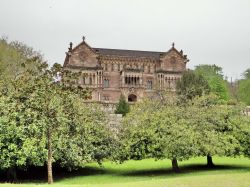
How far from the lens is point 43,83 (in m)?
28.1

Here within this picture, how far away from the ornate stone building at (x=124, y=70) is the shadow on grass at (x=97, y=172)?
4761 centimetres

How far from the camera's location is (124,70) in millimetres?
86125

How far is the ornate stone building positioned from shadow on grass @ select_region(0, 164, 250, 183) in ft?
156

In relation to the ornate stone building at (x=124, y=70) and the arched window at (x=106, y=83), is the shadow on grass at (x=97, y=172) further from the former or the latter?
the arched window at (x=106, y=83)

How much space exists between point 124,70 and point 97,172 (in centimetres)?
5345

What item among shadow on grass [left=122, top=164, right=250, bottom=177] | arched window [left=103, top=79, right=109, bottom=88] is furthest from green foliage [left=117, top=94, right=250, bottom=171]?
arched window [left=103, top=79, right=109, bottom=88]

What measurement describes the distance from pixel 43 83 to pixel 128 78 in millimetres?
59469

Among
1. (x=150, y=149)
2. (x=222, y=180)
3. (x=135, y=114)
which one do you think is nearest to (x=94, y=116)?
(x=135, y=114)

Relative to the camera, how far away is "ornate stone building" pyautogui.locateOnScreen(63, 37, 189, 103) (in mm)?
84500

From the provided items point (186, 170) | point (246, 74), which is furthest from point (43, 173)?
point (246, 74)

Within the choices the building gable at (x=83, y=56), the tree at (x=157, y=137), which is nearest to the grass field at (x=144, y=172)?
the tree at (x=157, y=137)

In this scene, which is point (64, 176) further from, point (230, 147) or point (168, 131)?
point (230, 147)

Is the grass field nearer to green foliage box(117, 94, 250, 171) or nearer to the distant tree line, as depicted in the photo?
the distant tree line

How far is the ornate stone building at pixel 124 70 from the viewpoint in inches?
3327
